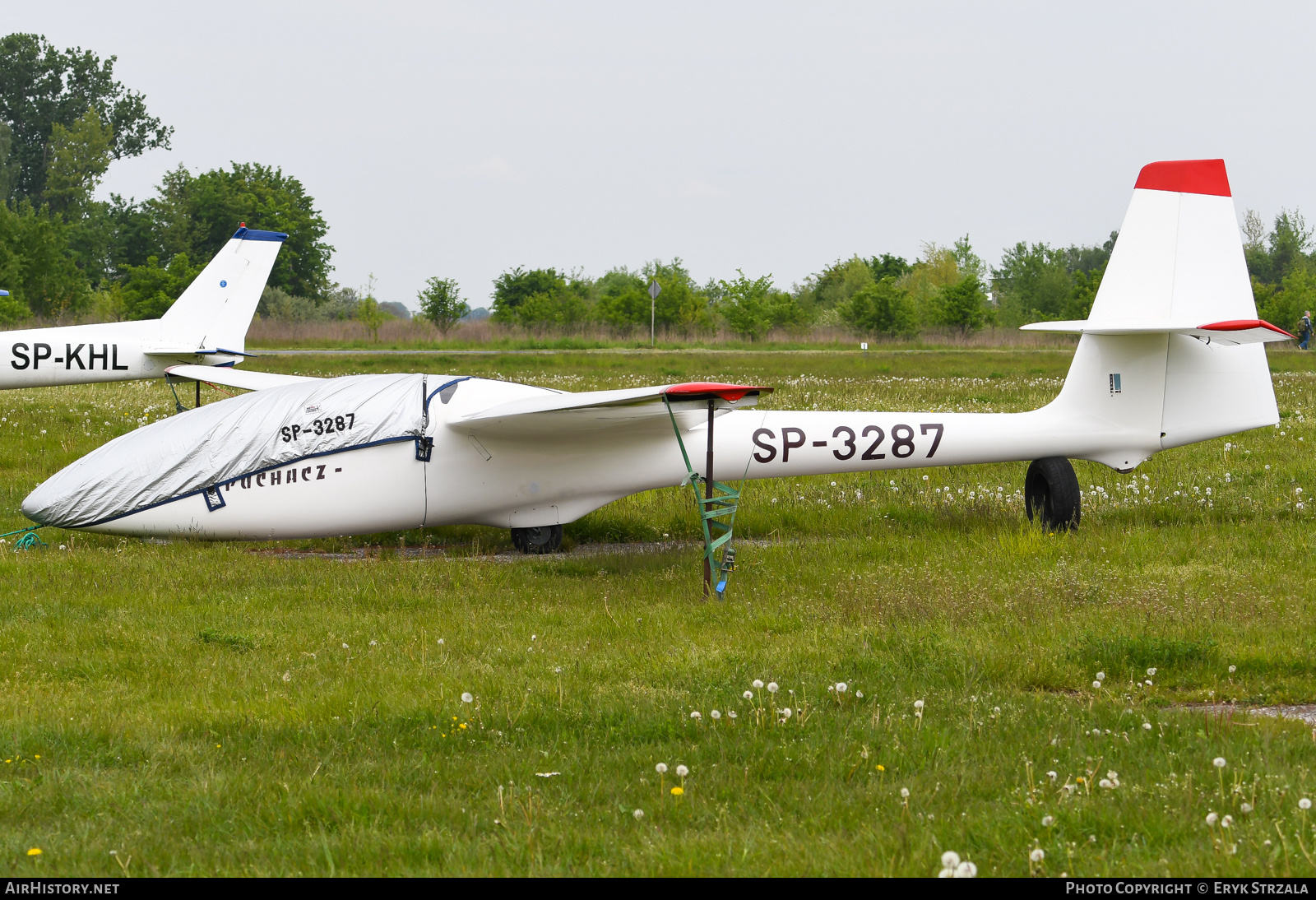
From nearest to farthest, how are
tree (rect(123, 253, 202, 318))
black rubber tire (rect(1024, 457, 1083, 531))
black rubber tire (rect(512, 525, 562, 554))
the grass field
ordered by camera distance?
the grass field → black rubber tire (rect(512, 525, 562, 554)) → black rubber tire (rect(1024, 457, 1083, 531)) → tree (rect(123, 253, 202, 318))

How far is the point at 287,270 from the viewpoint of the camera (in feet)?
240

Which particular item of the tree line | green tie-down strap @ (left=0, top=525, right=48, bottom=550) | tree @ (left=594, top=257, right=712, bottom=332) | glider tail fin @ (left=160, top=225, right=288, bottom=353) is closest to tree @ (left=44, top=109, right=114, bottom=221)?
the tree line

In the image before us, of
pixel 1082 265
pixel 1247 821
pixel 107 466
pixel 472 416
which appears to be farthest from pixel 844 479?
pixel 1082 265

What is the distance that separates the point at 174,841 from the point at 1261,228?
4490 inches

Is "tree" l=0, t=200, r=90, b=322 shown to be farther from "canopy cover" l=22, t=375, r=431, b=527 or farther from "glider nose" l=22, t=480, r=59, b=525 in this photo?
"canopy cover" l=22, t=375, r=431, b=527

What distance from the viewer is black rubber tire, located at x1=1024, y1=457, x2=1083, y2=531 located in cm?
1080

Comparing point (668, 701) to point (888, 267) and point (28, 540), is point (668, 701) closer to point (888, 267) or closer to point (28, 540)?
point (28, 540)

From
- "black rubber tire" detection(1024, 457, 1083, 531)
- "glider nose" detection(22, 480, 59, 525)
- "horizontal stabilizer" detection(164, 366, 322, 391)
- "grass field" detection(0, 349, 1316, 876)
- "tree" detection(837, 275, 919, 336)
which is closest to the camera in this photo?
"grass field" detection(0, 349, 1316, 876)

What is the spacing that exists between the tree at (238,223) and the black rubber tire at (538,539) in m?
66.7

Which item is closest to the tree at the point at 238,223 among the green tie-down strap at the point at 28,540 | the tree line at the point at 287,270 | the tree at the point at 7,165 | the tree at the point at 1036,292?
the tree line at the point at 287,270

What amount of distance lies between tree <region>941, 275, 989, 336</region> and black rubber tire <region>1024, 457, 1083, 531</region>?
174 feet

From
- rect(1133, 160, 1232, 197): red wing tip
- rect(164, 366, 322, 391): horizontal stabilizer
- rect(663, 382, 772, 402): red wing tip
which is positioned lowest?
rect(663, 382, 772, 402): red wing tip

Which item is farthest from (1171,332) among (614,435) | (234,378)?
(234,378)

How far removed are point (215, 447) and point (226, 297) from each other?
10225 mm
